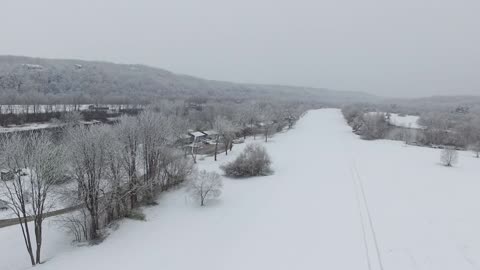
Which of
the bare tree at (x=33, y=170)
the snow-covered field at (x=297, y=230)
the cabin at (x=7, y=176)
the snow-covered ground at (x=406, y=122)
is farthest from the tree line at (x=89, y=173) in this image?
the snow-covered ground at (x=406, y=122)

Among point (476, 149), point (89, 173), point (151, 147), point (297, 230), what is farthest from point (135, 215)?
point (476, 149)

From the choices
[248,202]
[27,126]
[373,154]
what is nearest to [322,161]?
[373,154]

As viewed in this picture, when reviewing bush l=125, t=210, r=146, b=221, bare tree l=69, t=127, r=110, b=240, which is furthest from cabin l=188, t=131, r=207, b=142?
bare tree l=69, t=127, r=110, b=240

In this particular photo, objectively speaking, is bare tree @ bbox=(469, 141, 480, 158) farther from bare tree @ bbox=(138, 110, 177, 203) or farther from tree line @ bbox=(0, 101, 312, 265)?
bare tree @ bbox=(138, 110, 177, 203)

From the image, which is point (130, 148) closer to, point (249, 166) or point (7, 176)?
point (7, 176)

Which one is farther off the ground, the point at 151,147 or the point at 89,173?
the point at 151,147

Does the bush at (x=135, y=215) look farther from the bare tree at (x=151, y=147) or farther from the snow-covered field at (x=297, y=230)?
the bare tree at (x=151, y=147)
